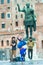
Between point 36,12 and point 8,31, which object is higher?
point 36,12

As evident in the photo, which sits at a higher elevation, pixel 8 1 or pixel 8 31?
pixel 8 1

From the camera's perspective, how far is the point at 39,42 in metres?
9.53

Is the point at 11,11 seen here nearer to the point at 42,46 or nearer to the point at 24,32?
the point at 24,32

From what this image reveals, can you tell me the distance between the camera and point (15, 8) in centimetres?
998

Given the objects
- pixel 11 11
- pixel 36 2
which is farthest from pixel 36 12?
pixel 11 11

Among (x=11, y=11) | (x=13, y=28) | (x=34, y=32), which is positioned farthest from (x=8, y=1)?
(x=34, y=32)

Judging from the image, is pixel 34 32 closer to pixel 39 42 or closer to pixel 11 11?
pixel 39 42

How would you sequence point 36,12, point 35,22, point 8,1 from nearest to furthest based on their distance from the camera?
point 35,22 < point 36,12 < point 8,1

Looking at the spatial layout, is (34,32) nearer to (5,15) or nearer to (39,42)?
(39,42)

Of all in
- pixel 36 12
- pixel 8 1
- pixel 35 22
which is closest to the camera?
pixel 35 22

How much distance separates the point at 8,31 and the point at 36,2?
151 centimetres

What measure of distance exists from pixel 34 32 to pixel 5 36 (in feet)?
4.06

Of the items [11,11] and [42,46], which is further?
[11,11]

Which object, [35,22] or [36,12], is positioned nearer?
[35,22]
